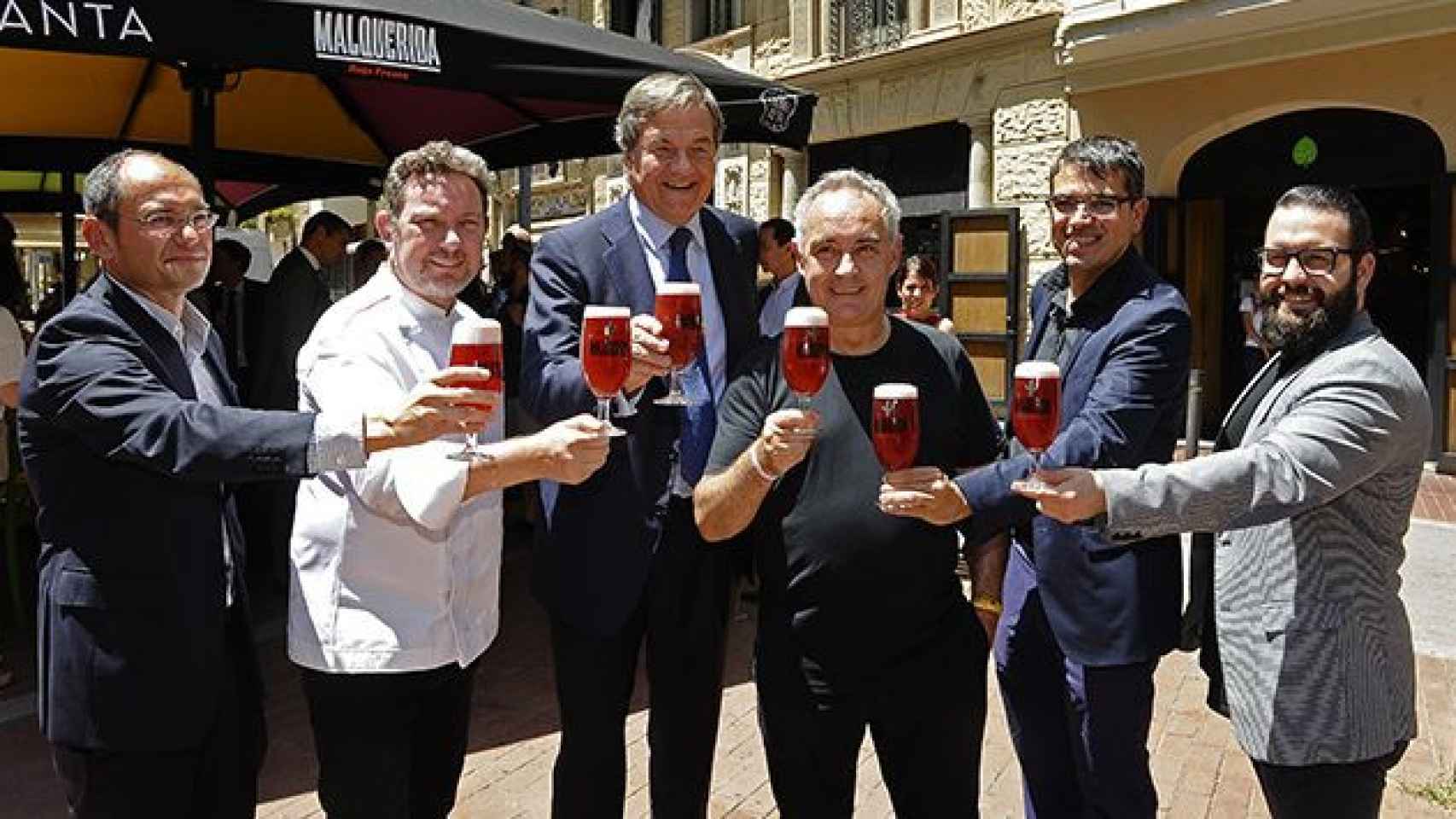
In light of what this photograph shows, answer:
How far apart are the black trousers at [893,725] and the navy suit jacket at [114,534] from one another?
1.17m

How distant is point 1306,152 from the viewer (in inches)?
428

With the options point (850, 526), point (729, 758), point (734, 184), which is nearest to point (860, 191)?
point (850, 526)

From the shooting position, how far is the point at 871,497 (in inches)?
93.9

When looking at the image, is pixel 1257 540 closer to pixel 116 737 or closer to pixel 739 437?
pixel 739 437

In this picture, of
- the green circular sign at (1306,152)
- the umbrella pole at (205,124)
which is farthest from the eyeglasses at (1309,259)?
the green circular sign at (1306,152)

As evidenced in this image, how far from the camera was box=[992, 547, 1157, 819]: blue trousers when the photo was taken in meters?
2.62

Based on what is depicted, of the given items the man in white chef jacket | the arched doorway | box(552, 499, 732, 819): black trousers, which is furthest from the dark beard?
the arched doorway

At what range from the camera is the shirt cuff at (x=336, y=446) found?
2.03 metres

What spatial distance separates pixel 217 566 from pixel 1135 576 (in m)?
2.02

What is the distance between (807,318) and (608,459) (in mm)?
671

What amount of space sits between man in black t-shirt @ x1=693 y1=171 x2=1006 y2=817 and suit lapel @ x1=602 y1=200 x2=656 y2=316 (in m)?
0.33

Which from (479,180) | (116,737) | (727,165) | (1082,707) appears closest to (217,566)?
(116,737)

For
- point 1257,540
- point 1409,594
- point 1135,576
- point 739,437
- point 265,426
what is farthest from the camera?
point 1409,594

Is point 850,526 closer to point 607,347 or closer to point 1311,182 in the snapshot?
point 607,347
